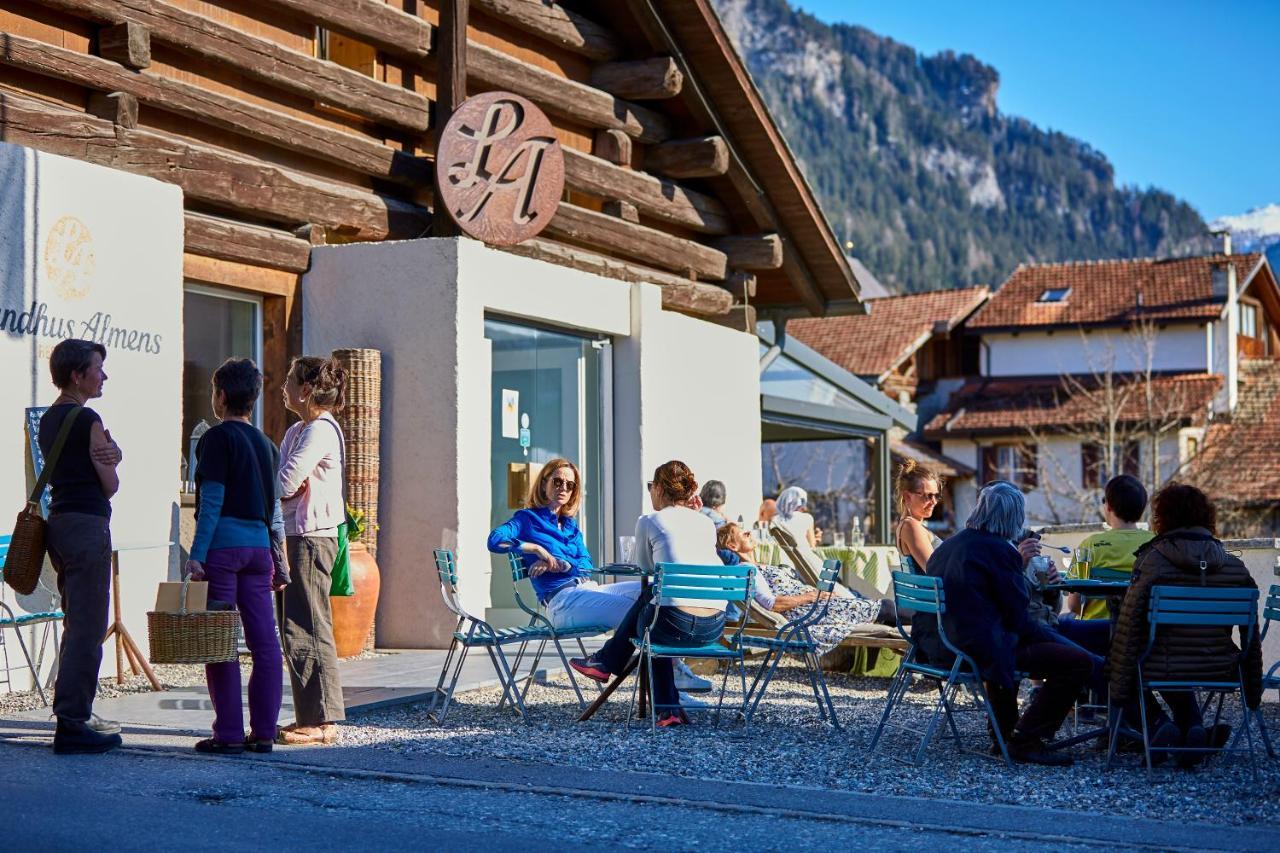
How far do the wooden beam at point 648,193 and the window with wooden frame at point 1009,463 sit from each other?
96.5ft

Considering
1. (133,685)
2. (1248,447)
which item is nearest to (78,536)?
(133,685)

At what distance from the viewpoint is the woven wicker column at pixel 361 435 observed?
1180 centimetres

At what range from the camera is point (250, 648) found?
24.4 ft

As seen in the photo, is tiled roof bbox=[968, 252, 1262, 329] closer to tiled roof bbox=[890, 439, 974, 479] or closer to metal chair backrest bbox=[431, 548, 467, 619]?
tiled roof bbox=[890, 439, 974, 479]

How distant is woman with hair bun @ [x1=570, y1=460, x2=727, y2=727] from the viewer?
848 centimetres

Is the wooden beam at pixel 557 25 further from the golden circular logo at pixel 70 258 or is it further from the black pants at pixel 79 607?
the black pants at pixel 79 607

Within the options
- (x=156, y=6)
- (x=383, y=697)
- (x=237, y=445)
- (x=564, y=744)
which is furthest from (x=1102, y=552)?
(x=156, y=6)

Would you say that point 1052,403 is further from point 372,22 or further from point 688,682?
point 688,682

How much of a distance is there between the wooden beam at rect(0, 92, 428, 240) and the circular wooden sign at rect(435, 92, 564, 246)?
1.61 feet

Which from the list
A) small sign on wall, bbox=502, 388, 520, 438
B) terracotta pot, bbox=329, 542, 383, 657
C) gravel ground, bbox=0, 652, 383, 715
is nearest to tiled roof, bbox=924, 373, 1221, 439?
small sign on wall, bbox=502, 388, 520, 438

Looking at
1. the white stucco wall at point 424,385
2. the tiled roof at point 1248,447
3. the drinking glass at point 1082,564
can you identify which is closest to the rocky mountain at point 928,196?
the tiled roof at point 1248,447

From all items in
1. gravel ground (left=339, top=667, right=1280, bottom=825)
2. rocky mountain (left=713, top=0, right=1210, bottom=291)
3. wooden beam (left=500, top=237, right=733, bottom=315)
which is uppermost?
rocky mountain (left=713, top=0, right=1210, bottom=291)

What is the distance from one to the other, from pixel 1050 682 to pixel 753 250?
9.62m

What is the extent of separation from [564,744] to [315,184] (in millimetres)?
5431
